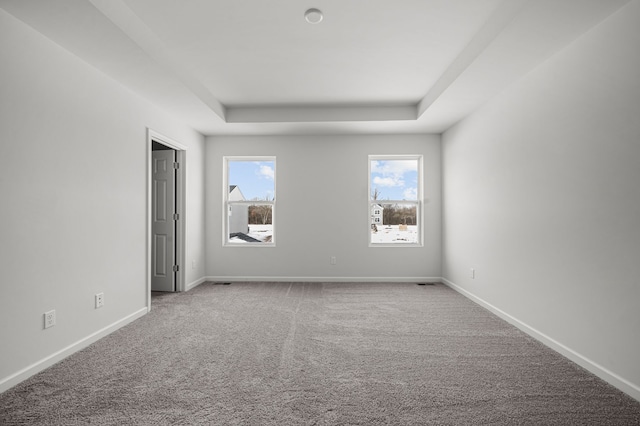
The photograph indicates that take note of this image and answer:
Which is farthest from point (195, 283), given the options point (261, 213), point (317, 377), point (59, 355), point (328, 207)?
point (317, 377)

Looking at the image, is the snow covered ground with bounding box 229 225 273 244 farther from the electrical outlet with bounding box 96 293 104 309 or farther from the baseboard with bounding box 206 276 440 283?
the electrical outlet with bounding box 96 293 104 309

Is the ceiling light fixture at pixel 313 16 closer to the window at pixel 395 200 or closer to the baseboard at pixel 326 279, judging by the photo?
the window at pixel 395 200

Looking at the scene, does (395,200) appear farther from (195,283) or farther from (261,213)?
(195,283)

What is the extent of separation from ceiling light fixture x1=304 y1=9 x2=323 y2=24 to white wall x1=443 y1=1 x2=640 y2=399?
1898 mm

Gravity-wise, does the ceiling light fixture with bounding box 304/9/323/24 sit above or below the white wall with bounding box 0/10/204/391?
above

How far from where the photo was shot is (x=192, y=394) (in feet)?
6.52

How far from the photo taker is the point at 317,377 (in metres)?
2.20

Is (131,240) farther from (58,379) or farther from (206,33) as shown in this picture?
(206,33)

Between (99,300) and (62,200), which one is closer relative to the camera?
(62,200)

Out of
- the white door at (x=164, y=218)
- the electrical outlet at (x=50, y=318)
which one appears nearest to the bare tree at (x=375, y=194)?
the white door at (x=164, y=218)

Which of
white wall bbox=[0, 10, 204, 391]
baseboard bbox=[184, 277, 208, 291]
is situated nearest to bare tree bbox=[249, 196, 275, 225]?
baseboard bbox=[184, 277, 208, 291]

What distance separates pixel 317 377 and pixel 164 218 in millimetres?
3515

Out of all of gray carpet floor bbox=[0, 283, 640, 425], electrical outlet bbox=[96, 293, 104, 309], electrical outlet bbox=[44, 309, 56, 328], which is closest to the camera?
gray carpet floor bbox=[0, 283, 640, 425]

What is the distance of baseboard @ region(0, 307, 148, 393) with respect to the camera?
208 centimetres
